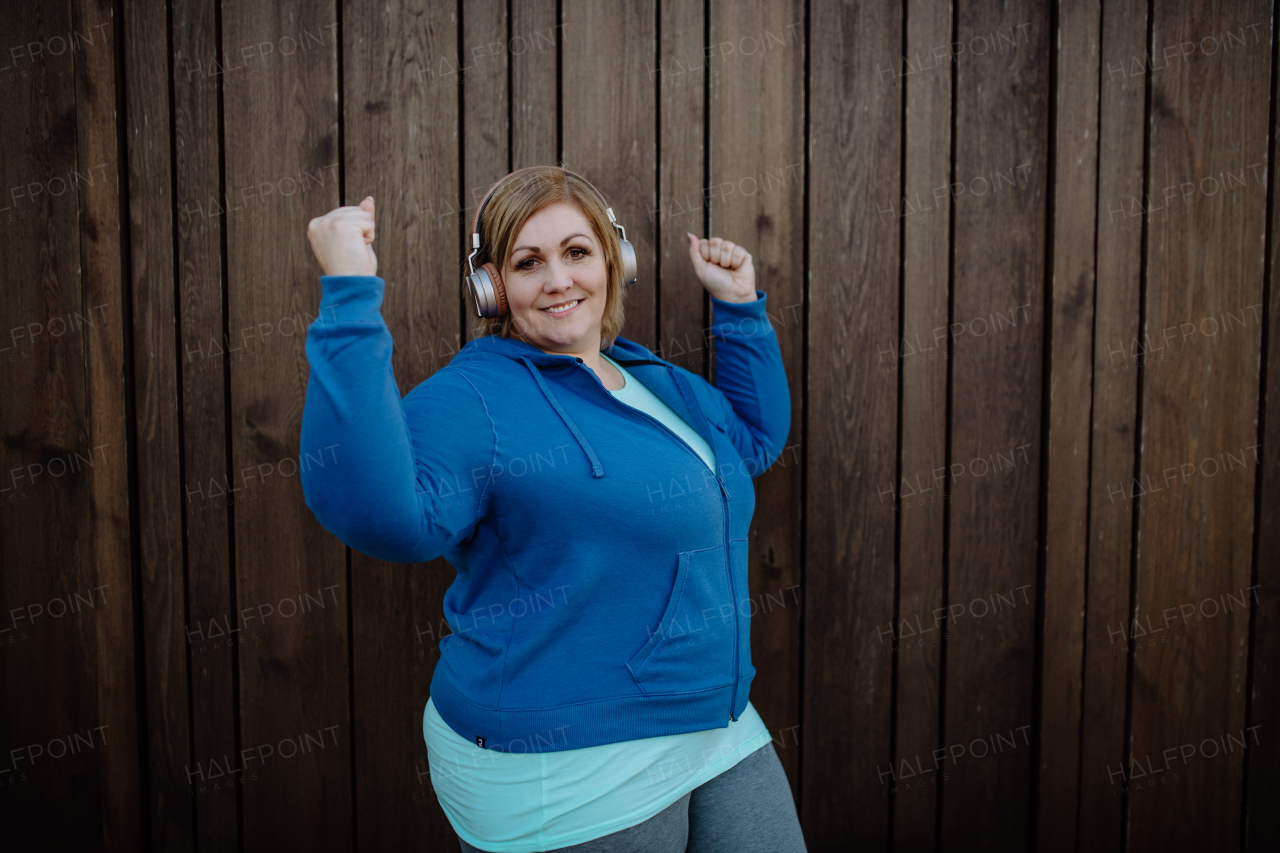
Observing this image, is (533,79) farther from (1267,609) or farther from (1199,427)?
(1267,609)

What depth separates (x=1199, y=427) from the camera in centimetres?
175

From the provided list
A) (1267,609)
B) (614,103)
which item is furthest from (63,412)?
(1267,609)

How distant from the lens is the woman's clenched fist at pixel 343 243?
0.89 m

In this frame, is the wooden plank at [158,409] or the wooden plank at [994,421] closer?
the wooden plank at [158,409]

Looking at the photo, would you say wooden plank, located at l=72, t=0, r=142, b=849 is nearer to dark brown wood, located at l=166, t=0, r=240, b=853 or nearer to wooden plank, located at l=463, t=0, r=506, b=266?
dark brown wood, located at l=166, t=0, r=240, b=853

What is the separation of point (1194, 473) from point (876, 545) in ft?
2.83

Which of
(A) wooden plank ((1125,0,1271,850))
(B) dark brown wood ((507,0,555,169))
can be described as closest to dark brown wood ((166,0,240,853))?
(B) dark brown wood ((507,0,555,169))

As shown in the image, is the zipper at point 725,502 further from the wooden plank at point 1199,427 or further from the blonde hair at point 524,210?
the wooden plank at point 1199,427

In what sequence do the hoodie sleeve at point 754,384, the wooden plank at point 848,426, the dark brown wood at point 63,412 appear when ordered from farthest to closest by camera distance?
the wooden plank at point 848,426, the dark brown wood at point 63,412, the hoodie sleeve at point 754,384

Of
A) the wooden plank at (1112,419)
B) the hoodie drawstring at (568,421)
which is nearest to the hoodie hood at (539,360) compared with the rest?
the hoodie drawstring at (568,421)

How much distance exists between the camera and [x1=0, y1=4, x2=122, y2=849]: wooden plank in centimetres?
158

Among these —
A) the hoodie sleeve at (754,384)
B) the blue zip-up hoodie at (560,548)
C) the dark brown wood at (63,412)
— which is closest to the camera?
the blue zip-up hoodie at (560,548)

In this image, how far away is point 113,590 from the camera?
5.31 feet

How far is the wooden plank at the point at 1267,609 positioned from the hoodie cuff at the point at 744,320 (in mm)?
1386
